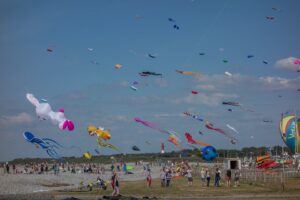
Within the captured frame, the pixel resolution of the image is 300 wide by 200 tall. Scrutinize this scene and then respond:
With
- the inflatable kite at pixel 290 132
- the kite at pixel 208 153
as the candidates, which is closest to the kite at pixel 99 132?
the kite at pixel 208 153

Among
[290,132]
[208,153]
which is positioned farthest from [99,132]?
[290,132]

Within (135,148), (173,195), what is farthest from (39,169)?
(173,195)

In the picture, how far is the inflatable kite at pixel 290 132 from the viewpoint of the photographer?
5097 centimetres

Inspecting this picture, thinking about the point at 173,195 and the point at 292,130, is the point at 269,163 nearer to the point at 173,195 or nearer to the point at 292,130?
the point at 292,130

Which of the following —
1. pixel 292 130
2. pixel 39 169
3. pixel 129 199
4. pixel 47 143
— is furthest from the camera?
pixel 39 169

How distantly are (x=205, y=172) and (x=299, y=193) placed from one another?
437 inches

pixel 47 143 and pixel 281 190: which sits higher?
pixel 47 143

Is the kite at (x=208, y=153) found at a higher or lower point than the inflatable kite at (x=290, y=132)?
lower

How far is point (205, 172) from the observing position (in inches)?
1499

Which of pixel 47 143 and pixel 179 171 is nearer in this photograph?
pixel 47 143

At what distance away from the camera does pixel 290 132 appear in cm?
5325

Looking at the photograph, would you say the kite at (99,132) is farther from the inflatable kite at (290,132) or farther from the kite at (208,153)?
the inflatable kite at (290,132)

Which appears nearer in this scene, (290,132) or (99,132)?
(99,132)

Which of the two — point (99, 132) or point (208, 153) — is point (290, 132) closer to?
point (208, 153)
